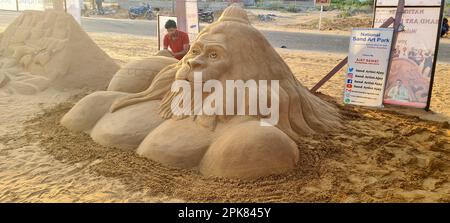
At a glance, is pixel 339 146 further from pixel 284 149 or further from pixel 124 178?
pixel 124 178

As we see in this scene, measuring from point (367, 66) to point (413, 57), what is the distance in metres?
0.67

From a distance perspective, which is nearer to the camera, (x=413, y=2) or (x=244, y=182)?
(x=244, y=182)

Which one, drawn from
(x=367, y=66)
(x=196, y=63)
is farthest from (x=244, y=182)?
(x=367, y=66)

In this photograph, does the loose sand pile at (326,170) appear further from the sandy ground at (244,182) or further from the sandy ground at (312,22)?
the sandy ground at (312,22)

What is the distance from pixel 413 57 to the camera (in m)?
5.92

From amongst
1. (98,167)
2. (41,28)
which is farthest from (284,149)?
(41,28)

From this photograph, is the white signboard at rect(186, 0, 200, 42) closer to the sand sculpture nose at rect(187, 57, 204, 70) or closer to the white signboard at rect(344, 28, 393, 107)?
the white signboard at rect(344, 28, 393, 107)

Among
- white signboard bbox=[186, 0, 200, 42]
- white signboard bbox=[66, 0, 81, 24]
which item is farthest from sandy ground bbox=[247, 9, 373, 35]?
white signboard bbox=[186, 0, 200, 42]

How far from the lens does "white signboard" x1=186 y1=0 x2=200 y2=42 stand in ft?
25.4

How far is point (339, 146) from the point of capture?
418cm

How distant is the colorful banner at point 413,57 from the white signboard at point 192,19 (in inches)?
135

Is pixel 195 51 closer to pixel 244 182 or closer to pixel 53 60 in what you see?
pixel 244 182

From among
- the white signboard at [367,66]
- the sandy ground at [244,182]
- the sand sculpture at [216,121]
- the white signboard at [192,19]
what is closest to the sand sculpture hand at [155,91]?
the sand sculpture at [216,121]

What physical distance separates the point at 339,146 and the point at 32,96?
4.95 m
